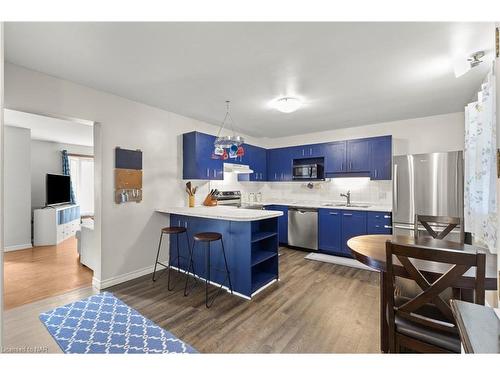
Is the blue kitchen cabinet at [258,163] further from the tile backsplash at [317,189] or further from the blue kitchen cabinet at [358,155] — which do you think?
the blue kitchen cabinet at [358,155]

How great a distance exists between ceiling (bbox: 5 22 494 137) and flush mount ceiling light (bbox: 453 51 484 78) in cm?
8

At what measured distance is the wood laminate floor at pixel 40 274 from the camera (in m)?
2.64

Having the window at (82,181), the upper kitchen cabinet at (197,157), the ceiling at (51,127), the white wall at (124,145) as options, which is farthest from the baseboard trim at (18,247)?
the upper kitchen cabinet at (197,157)

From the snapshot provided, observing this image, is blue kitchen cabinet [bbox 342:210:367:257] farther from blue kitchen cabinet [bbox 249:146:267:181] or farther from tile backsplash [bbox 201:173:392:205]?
blue kitchen cabinet [bbox 249:146:267:181]

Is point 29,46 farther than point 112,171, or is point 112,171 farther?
point 112,171

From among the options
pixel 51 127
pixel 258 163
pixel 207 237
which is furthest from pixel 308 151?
pixel 51 127

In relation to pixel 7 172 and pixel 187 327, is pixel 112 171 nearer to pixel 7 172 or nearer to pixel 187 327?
pixel 187 327

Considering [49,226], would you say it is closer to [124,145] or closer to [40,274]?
A: [40,274]

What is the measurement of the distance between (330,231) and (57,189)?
6.35m

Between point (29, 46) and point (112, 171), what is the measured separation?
1.45m

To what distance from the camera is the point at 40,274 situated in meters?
3.25

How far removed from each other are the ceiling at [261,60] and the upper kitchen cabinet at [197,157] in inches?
23.2
